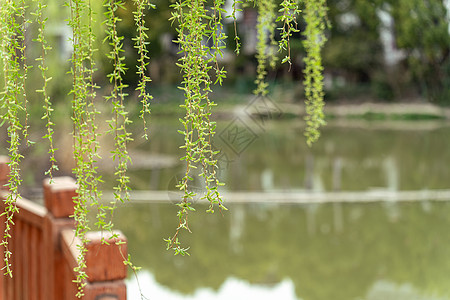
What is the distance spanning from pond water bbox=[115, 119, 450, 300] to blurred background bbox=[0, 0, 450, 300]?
2cm

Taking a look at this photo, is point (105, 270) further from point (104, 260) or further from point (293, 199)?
point (293, 199)

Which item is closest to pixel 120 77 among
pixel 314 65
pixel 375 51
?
pixel 314 65

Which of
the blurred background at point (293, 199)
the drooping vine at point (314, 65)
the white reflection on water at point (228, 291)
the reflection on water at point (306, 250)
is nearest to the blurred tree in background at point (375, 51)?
the blurred background at point (293, 199)

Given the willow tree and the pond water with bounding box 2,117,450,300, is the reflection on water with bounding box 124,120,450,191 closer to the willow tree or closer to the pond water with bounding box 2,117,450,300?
the pond water with bounding box 2,117,450,300

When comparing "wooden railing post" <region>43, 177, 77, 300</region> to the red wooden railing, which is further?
"wooden railing post" <region>43, 177, 77, 300</region>

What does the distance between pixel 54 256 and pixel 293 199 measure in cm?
568

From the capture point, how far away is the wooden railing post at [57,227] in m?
1.57

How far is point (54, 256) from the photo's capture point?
1.59 meters

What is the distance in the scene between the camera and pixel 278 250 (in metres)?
5.33

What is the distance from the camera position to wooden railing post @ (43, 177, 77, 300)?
61.7 inches

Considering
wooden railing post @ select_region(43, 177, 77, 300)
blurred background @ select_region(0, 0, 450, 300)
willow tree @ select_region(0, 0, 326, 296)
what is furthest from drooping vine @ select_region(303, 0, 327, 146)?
wooden railing post @ select_region(43, 177, 77, 300)

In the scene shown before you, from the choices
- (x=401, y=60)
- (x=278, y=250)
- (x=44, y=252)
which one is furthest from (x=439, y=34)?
(x=44, y=252)

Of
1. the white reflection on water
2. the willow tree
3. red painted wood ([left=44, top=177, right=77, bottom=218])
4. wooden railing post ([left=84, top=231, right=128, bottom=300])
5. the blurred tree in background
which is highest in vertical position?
the blurred tree in background

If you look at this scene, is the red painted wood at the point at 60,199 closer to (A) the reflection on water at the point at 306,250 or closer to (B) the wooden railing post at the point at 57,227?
(B) the wooden railing post at the point at 57,227
